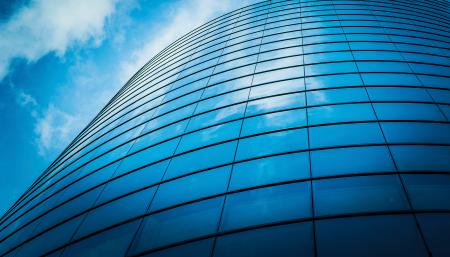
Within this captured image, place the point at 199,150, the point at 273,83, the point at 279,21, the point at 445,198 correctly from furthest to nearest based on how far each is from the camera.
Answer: the point at 279,21
the point at 273,83
the point at 199,150
the point at 445,198

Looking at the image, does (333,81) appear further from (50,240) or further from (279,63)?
(50,240)

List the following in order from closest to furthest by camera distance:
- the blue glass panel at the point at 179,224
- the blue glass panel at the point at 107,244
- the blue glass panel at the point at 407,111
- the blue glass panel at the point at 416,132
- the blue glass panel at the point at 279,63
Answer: the blue glass panel at the point at 179,224 → the blue glass panel at the point at 107,244 → the blue glass panel at the point at 416,132 → the blue glass panel at the point at 407,111 → the blue glass panel at the point at 279,63

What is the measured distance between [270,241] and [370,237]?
2491 mm

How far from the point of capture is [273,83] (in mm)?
18578

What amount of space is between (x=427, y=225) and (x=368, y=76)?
10.1 metres

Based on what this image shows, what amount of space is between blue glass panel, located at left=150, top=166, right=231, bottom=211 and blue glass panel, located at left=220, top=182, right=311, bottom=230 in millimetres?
1002

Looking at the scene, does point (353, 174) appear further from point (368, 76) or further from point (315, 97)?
point (368, 76)

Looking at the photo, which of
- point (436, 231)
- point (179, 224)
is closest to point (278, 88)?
point (179, 224)

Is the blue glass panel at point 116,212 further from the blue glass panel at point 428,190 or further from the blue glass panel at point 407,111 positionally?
the blue glass panel at point 407,111

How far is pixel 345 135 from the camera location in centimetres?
1323

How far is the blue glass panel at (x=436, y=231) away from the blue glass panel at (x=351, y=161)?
2274mm

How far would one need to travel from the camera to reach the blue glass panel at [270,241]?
351 inches

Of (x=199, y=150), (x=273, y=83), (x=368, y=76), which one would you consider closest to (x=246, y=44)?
(x=273, y=83)

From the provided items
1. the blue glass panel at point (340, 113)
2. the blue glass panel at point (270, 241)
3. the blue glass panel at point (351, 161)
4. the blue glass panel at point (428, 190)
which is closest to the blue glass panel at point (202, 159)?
the blue glass panel at point (351, 161)
